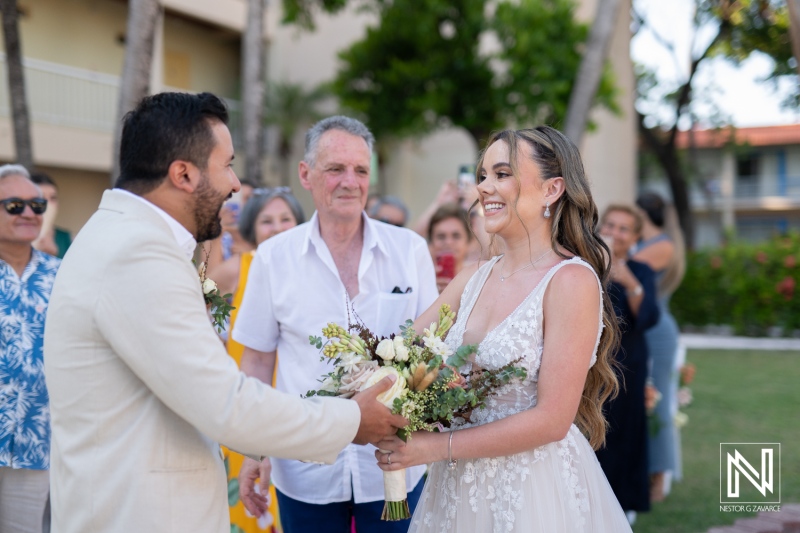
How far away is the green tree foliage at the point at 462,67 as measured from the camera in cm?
1711

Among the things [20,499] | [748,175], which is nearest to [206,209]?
[20,499]

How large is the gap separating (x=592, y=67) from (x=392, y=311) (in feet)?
29.4

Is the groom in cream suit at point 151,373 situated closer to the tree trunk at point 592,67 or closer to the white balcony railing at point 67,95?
the tree trunk at point 592,67

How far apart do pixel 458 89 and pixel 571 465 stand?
16.0 m

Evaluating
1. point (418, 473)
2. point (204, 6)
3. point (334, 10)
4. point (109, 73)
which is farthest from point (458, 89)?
point (418, 473)

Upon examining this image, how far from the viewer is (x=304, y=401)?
246 centimetres

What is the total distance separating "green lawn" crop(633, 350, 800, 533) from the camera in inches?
265

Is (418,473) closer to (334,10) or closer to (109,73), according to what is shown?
(334,10)

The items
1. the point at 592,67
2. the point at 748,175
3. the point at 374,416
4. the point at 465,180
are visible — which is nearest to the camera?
the point at 374,416

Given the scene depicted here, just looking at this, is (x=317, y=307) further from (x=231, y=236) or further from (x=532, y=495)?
(x=231, y=236)

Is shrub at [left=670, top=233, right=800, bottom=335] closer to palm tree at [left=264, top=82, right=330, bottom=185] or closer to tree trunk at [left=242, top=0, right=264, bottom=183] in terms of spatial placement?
palm tree at [left=264, top=82, right=330, bottom=185]

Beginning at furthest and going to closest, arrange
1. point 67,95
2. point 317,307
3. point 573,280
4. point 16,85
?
point 67,95 < point 16,85 < point 317,307 < point 573,280

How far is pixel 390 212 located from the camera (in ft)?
24.0

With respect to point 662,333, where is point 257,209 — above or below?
above
